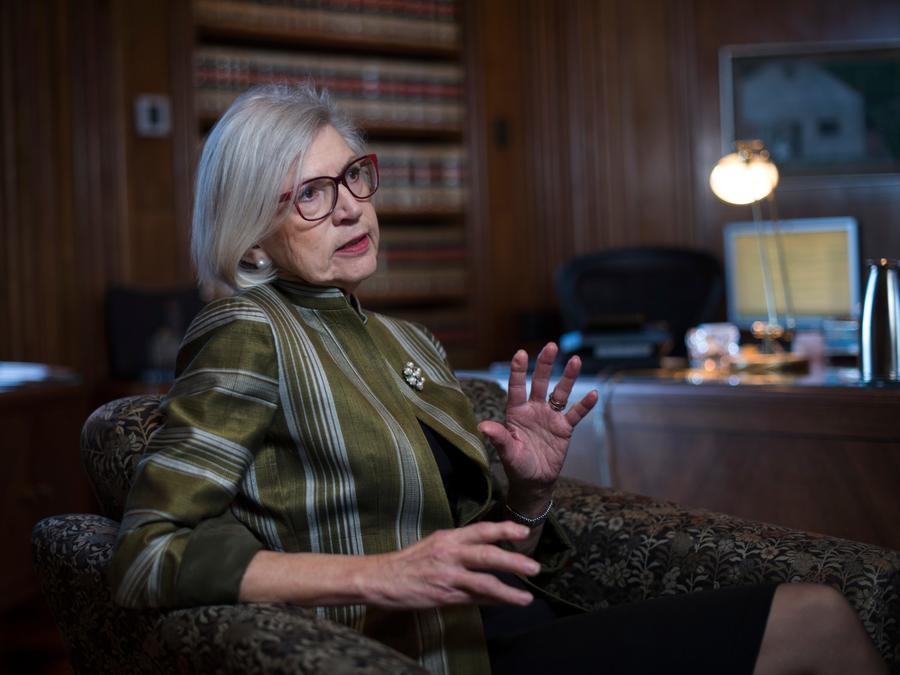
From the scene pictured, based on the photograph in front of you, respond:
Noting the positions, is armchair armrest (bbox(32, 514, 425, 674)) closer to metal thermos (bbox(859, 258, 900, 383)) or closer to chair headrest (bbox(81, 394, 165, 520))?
chair headrest (bbox(81, 394, 165, 520))

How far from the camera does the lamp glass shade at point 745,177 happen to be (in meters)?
2.65

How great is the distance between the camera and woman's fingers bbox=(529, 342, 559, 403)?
4.65ft

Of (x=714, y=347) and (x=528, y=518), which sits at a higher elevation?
(x=714, y=347)

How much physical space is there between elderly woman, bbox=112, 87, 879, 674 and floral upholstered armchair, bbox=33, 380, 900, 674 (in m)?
0.06

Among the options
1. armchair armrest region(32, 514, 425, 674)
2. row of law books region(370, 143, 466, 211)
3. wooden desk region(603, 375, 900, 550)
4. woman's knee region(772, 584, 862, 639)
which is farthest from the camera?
row of law books region(370, 143, 466, 211)

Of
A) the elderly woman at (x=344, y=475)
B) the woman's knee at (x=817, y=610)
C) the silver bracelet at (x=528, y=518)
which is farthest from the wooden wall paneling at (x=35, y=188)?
the woman's knee at (x=817, y=610)

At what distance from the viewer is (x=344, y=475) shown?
1.30m

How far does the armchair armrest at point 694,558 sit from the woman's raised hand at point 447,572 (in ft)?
1.58

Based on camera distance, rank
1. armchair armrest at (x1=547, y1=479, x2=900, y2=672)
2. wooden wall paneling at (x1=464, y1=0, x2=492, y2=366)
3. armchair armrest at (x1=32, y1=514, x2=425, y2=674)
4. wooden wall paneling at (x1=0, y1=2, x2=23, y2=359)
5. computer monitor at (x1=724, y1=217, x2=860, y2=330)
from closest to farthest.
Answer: armchair armrest at (x1=32, y1=514, x2=425, y2=674), armchair armrest at (x1=547, y1=479, x2=900, y2=672), wooden wall paneling at (x1=0, y1=2, x2=23, y2=359), computer monitor at (x1=724, y1=217, x2=860, y2=330), wooden wall paneling at (x1=464, y1=0, x2=492, y2=366)

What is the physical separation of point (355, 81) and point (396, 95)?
22cm

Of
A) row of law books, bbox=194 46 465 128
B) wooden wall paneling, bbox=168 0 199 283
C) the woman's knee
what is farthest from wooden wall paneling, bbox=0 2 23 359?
the woman's knee

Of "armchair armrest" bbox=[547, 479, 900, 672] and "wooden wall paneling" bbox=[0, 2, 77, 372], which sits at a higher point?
"wooden wall paneling" bbox=[0, 2, 77, 372]

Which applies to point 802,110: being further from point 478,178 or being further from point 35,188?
point 35,188

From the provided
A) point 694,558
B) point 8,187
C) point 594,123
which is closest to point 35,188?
point 8,187
